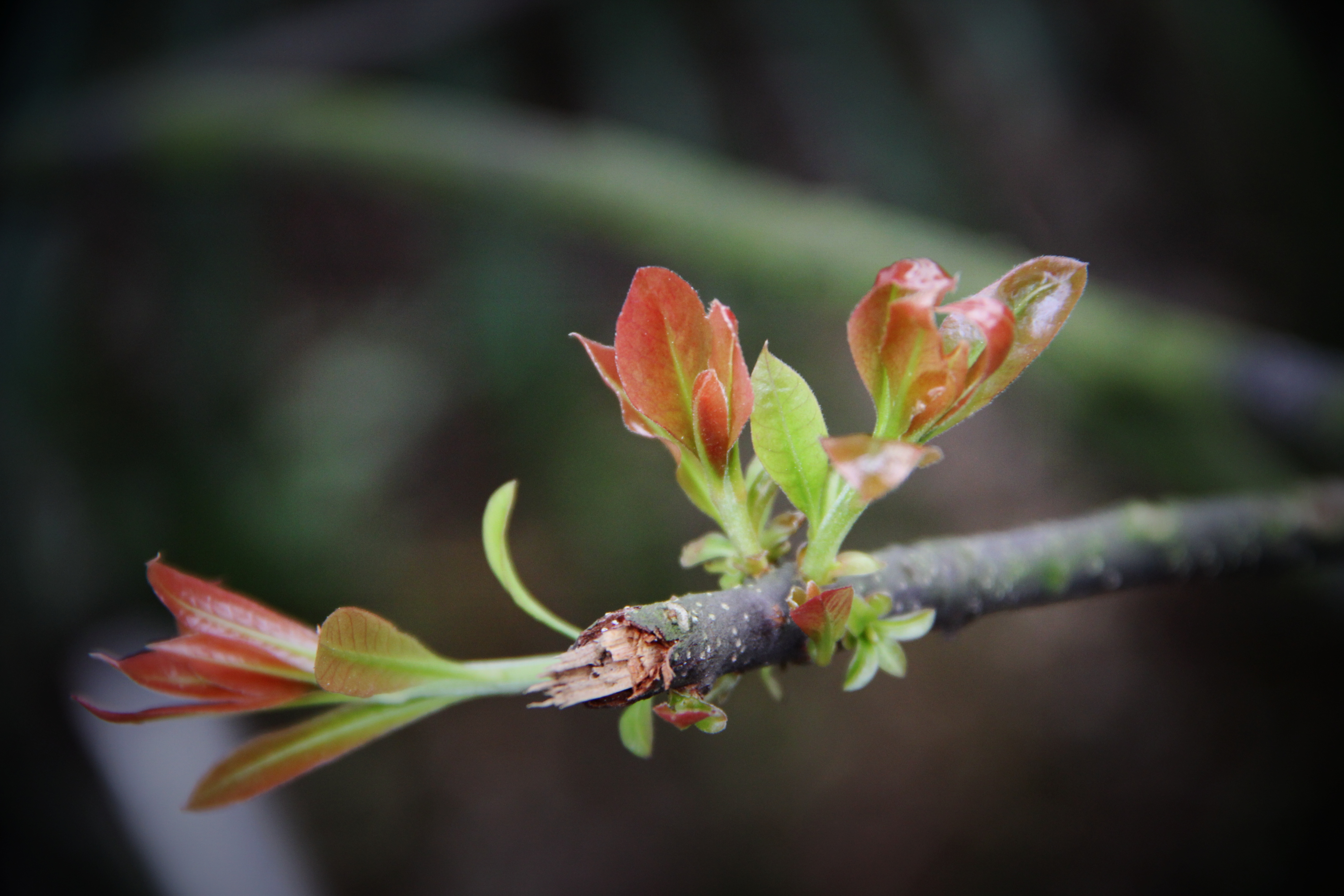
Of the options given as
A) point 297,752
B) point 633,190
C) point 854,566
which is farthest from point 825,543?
point 633,190

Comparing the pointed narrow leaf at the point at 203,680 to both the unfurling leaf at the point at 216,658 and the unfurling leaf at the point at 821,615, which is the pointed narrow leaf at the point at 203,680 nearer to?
the unfurling leaf at the point at 216,658

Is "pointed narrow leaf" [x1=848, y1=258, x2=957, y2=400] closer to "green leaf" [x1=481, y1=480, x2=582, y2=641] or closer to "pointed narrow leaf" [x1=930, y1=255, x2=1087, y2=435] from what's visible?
"pointed narrow leaf" [x1=930, y1=255, x2=1087, y2=435]

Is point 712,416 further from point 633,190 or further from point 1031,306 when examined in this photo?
point 633,190

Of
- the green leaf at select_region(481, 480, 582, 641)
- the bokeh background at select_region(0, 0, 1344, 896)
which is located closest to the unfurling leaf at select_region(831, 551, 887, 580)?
the green leaf at select_region(481, 480, 582, 641)

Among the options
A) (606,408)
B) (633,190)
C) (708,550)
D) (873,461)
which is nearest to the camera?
(873,461)

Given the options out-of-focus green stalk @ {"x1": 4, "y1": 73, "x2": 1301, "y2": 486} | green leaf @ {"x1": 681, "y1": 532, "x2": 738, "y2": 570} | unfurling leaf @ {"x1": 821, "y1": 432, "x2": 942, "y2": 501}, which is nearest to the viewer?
unfurling leaf @ {"x1": 821, "y1": 432, "x2": 942, "y2": 501}

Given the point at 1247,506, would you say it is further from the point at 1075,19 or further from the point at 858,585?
the point at 1075,19

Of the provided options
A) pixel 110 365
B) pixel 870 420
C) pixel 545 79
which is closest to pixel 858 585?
pixel 870 420
